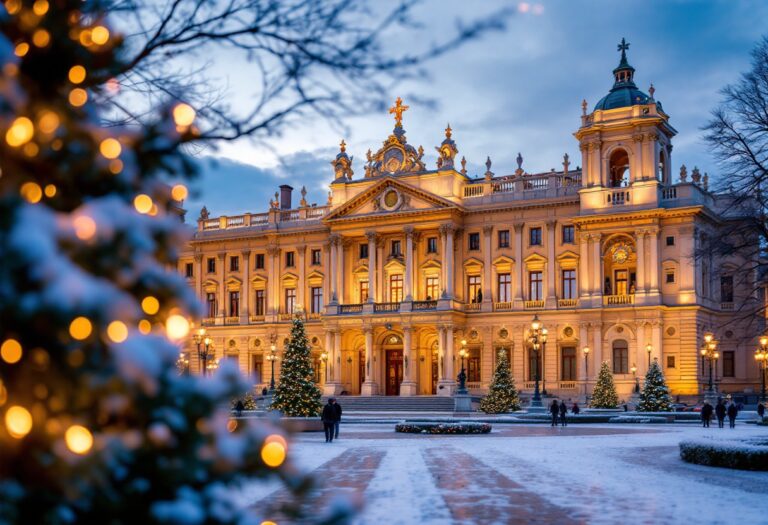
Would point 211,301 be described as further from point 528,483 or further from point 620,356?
point 528,483

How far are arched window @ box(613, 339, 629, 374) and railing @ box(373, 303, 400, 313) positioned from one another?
16435mm

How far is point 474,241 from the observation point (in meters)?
67.6

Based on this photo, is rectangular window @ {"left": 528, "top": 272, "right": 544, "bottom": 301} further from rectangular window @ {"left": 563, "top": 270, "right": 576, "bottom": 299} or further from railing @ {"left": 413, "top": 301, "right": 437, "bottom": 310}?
railing @ {"left": 413, "top": 301, "right": 437, "bottom": 310}

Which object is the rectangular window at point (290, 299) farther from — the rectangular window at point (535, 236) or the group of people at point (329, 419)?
the group of people at point (329, 419)

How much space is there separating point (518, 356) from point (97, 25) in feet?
200

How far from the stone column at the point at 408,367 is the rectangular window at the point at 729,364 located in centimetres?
2244

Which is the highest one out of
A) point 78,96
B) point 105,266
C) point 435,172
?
point 435,172

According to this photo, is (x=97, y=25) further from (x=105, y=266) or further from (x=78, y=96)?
(x=105, y=266)

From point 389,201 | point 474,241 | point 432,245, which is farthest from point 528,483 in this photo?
point 389,201

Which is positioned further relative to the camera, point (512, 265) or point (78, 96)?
point (512, 265)

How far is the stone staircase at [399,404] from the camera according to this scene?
59.2 metres

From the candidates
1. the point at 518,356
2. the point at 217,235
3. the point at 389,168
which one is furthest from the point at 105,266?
the point at 217,235

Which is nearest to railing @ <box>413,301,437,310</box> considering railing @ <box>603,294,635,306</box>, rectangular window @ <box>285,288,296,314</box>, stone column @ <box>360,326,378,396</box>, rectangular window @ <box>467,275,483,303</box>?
rectangular window @ <box>467,275,483,303</box>

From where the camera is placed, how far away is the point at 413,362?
6588 cm
